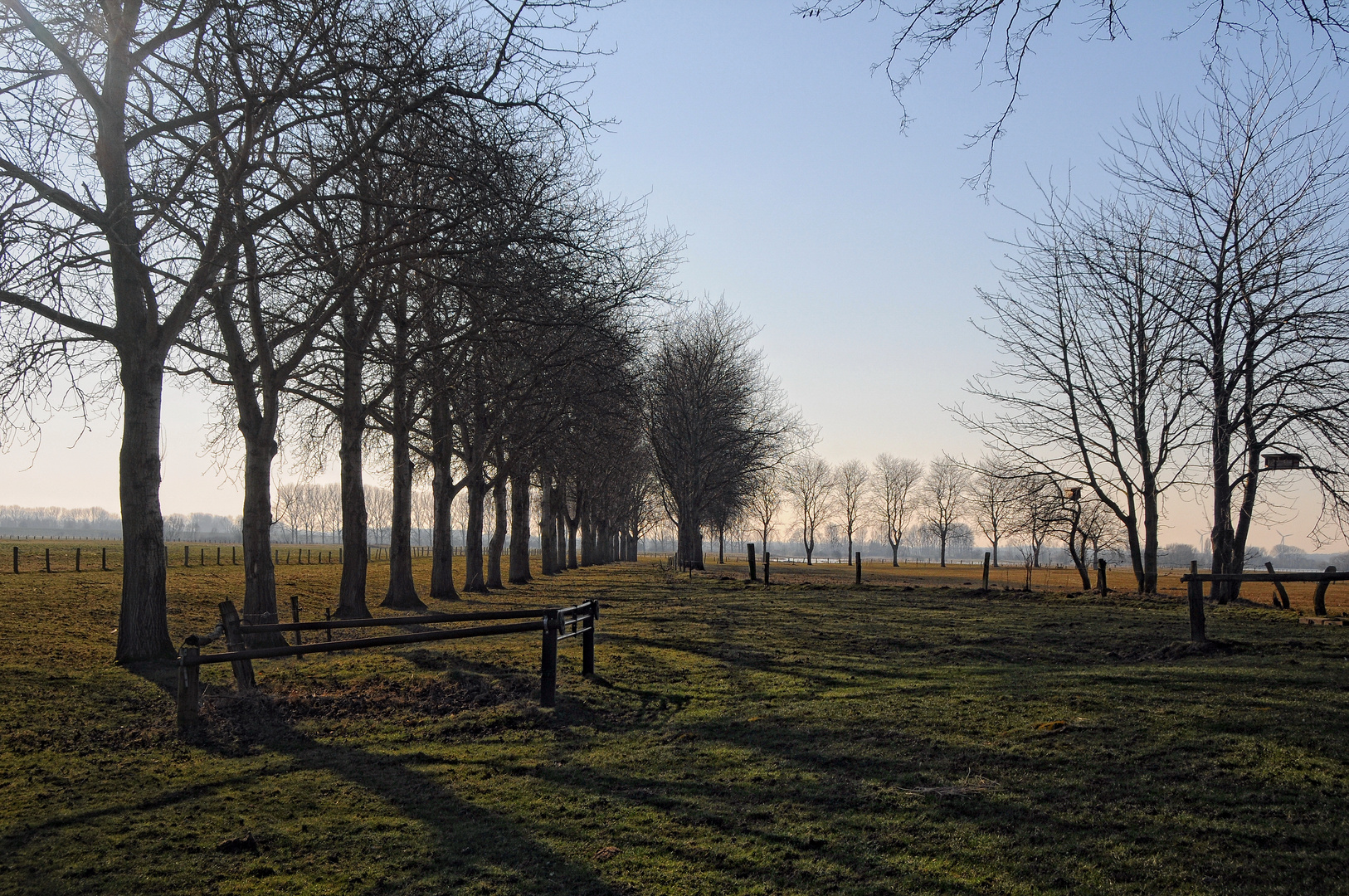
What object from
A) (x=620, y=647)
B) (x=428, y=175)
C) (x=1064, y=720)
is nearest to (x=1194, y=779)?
(x=1064, y=720)

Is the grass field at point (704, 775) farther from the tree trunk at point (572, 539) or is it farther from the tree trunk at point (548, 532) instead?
the tree trunk at point (572, 539)

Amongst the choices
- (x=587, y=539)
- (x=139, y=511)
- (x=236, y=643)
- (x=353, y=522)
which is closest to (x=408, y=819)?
(x=236, y=643)

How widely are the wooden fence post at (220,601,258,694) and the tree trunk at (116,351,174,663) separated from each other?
3.42 metres

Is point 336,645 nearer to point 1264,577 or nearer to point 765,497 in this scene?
point 1264,577

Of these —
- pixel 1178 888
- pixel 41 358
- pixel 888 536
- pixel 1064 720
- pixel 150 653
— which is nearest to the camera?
pixel 1178 888

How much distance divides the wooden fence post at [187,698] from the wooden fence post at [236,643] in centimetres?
87

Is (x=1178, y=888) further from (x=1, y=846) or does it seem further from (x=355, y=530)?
(x=355, y=530)

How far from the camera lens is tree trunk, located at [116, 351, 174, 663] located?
12625mm

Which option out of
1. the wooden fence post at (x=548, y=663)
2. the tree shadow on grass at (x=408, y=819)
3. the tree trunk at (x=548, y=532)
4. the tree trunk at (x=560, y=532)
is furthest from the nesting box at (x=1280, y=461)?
the tree trunk at (x=560, y=532)

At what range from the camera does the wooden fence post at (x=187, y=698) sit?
847 cm

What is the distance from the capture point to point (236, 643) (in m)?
9.76

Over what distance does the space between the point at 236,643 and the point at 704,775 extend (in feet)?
18.7

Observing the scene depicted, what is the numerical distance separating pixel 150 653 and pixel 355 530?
7479 mm

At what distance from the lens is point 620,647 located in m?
14.5
